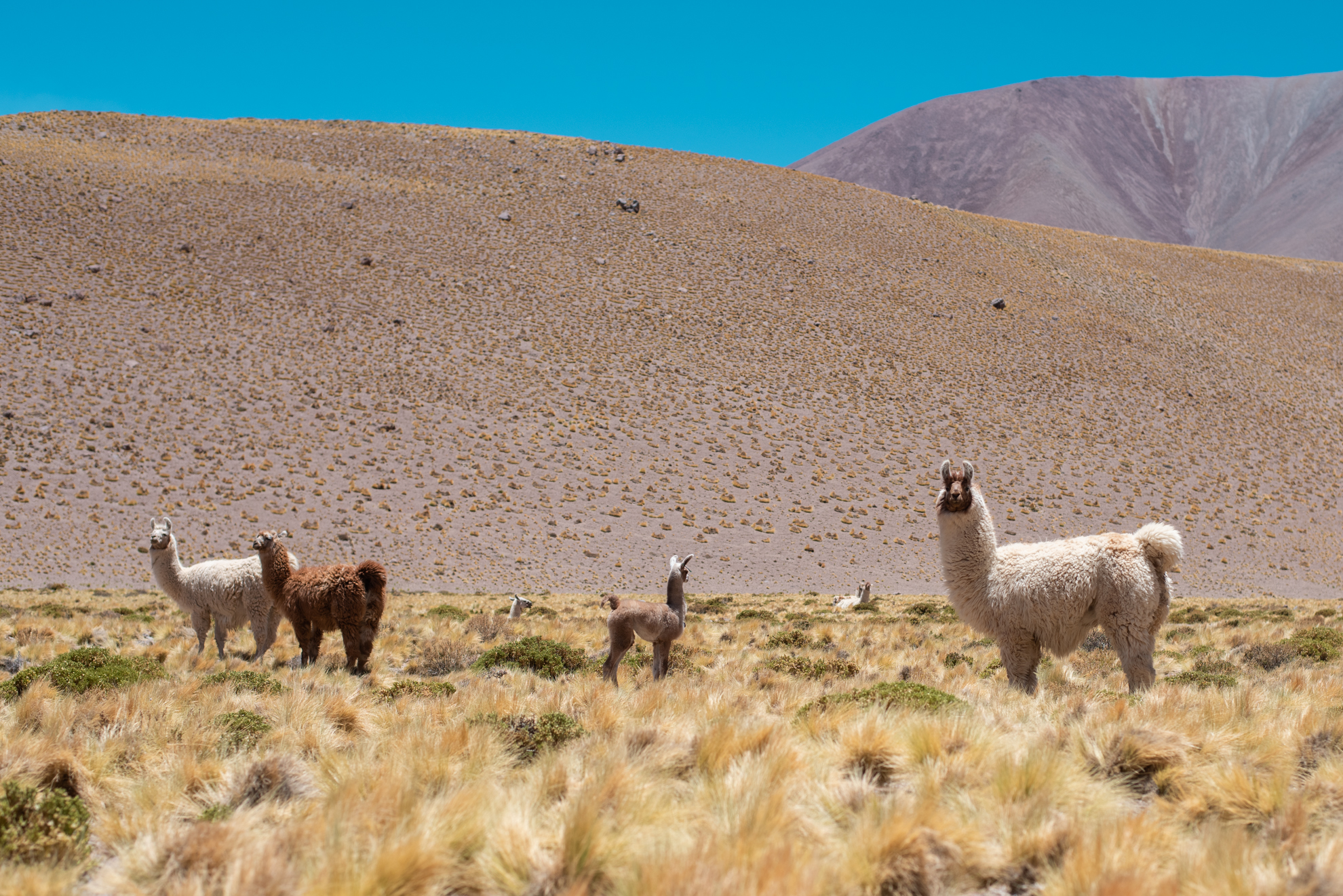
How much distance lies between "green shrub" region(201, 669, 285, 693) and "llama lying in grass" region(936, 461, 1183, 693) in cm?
598

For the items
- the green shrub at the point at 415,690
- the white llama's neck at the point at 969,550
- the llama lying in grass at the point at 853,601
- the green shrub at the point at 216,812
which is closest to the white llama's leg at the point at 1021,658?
the white llama's neck at the point at 969,550

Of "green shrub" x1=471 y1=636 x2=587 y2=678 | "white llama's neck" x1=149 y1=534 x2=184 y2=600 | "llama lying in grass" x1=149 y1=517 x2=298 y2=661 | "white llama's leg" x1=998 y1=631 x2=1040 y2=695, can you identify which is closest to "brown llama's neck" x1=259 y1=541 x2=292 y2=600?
"llama lying in grass" x1=149 y1=517 x2=298 y2=661

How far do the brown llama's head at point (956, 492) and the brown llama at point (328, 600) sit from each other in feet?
18.0

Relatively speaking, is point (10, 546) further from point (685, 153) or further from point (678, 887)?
point (685, 153)

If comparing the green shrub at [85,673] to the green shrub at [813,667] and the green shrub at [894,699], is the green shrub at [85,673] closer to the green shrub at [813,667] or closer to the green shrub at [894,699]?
the green shrub at [894,699]

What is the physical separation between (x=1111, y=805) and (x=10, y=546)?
36546 mm

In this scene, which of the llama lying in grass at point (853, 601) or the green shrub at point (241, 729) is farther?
the llama lying in grass at point (853, 601)

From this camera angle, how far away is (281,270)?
5034cm

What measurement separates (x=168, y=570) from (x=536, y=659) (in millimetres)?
5388

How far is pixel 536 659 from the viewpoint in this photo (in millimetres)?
10078

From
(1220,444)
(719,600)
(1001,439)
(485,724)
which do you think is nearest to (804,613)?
(719,600)

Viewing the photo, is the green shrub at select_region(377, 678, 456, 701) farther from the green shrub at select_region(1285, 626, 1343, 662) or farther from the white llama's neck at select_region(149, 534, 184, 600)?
the green shrub at select_region(1285, 626, 1343, 662)

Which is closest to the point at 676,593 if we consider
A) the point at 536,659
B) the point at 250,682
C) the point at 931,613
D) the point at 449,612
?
the point at 536,659

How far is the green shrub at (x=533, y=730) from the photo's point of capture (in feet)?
17.1
